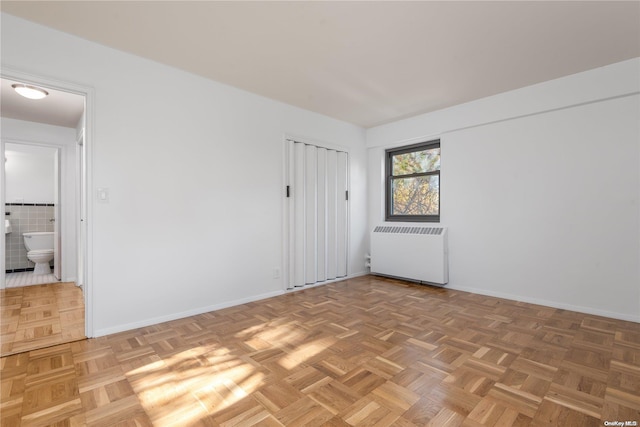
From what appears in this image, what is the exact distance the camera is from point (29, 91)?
2887 mm

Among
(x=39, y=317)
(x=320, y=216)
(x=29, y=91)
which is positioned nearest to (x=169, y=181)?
(x=29, y=91)

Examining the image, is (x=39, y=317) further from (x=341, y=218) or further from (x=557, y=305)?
(x=557, y=305)

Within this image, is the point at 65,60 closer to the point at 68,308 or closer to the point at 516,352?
the point at 68,308

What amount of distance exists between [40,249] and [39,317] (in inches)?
122

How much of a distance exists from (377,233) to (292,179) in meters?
1.68

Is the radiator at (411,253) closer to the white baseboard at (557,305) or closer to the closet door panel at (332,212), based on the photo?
the white baseboard at (557,305)

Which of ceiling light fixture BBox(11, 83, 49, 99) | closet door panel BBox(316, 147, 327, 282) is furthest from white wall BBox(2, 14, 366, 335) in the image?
ceiling light fixture BBox(11, 83, 49, 99)

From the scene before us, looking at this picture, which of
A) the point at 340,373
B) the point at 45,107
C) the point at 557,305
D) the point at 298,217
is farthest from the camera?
the point at 298,217

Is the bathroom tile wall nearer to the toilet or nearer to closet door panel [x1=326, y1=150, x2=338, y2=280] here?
the toilet

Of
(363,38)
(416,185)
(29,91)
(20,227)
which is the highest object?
(363,38)

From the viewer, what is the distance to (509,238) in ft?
11.7

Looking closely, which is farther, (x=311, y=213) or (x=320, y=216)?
(x=320, y=216)

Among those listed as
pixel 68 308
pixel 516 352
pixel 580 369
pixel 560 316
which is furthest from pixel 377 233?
pixel 68 308

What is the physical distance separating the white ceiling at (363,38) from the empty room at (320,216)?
0.02 meters
